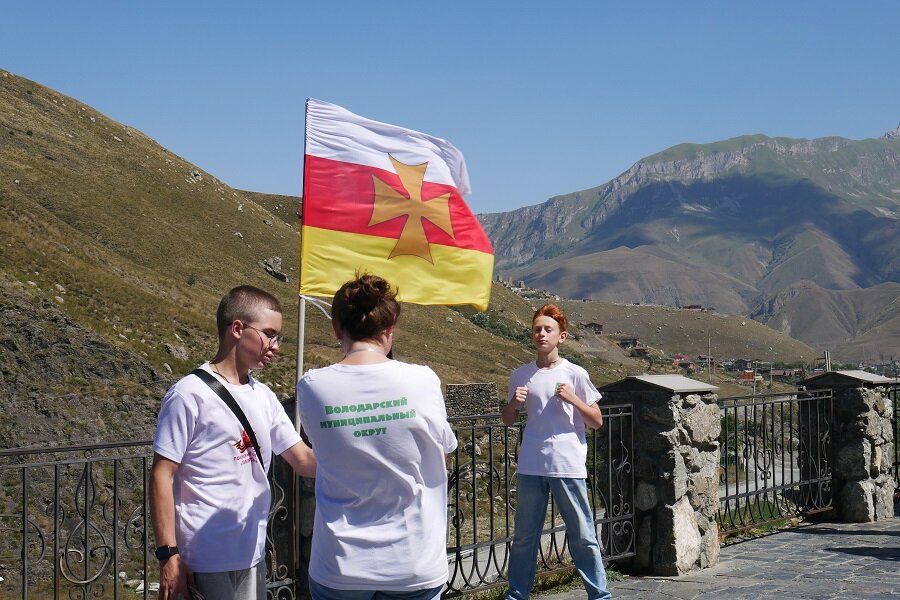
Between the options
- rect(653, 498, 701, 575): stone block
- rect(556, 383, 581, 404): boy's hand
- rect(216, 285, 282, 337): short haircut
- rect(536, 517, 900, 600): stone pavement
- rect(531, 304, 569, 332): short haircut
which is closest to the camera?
rect(216, 285, 282, 337): short haircut

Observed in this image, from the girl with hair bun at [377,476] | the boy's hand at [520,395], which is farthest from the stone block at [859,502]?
the girl with hair bun at [377,476]

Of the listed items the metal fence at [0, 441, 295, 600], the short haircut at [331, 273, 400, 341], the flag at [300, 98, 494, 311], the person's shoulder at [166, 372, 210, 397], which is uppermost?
the flag at [300, 98, 494, 311]

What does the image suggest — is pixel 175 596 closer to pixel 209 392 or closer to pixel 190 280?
pixel 209 392

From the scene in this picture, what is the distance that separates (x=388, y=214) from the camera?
6.27m

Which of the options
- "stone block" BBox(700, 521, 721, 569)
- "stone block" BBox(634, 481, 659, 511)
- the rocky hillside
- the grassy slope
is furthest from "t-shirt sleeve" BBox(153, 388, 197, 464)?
the grassy slope

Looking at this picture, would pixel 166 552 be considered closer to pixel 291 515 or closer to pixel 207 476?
pixel 207 476

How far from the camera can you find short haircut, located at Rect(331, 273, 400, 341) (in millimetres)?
3254

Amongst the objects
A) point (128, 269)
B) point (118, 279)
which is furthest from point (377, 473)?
point (128, 269)

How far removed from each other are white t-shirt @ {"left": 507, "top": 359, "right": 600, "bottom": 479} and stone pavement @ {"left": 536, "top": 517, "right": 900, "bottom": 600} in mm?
1726

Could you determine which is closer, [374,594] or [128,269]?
[374,594]

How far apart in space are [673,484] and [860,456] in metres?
3.60

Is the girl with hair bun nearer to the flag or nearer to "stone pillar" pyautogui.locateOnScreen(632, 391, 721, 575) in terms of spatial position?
the flag

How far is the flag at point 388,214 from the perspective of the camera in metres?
5.82

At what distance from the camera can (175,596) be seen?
3.18m
